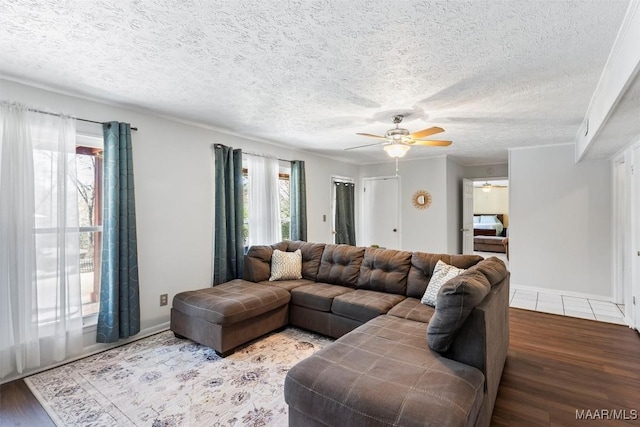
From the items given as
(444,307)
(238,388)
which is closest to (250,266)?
(238,388)

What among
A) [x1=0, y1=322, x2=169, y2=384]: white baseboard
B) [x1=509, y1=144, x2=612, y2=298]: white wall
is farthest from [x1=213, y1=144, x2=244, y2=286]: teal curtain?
[x1=509, y1=144, x2=612, y2=298]: white wall

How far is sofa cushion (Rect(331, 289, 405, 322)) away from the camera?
281 cm

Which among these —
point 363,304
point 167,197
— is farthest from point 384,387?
point 167,197

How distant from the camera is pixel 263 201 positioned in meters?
4.47

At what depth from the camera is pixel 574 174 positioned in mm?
4629

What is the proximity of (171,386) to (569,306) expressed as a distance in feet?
16.1

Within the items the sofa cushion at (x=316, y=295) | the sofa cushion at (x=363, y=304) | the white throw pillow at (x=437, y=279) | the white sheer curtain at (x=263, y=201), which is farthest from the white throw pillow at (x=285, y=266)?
the white throw pillow at (x=437, y=279)

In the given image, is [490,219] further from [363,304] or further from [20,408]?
[20,408]

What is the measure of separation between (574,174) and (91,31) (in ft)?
19.6

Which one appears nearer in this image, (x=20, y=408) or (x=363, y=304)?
(x=20, y=408)

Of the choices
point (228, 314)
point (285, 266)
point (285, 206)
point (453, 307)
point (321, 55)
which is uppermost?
point (321, 55)

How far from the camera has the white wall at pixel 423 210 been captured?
5.89 meters

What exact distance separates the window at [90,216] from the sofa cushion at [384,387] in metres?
2.37

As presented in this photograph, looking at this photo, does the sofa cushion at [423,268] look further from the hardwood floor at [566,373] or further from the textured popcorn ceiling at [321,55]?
the textured popcorn ceiling at [321,55]
